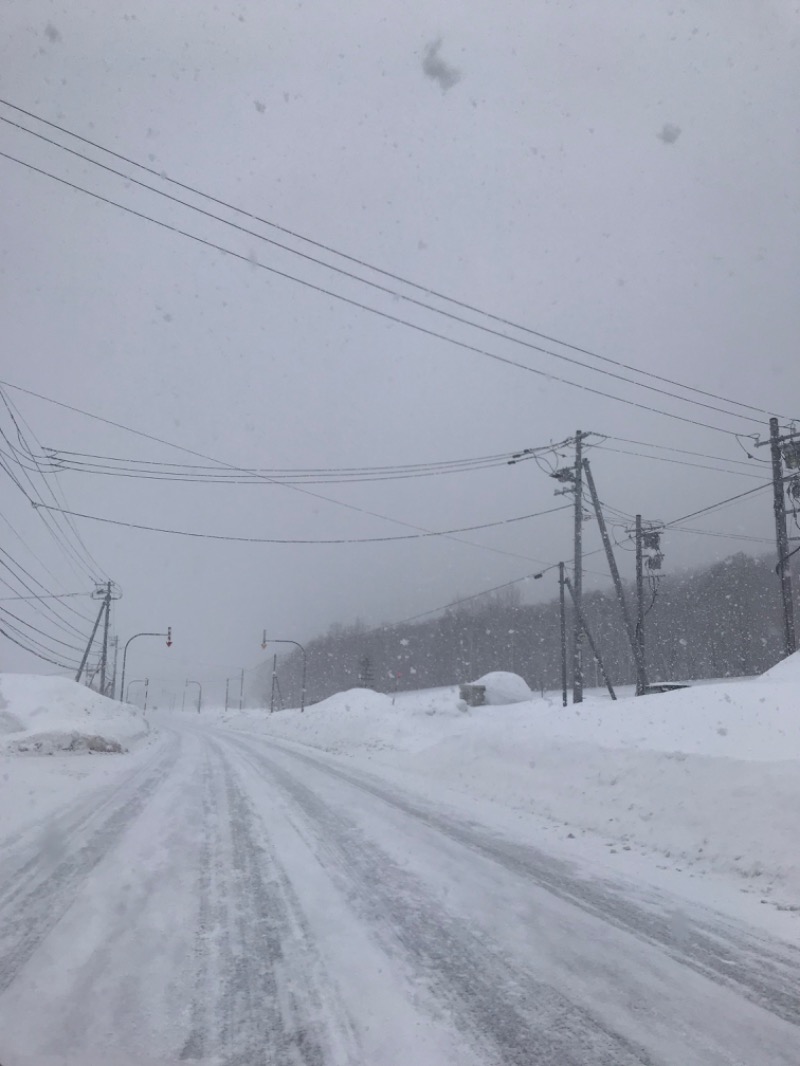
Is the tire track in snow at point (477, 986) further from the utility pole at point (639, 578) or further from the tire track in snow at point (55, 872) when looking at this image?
the utility pole at point (639, 578)

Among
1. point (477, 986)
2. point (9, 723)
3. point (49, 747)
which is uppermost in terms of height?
point (9, 723)

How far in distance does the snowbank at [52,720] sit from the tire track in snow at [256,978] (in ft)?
52.4

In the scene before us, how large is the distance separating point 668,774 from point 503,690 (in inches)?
1653

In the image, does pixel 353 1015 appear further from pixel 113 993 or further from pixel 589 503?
pixel 589 503

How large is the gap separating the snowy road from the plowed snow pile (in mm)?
1514

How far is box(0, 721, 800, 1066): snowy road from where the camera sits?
10.7 ft

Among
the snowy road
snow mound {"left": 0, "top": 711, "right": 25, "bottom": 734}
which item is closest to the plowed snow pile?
the snowy road

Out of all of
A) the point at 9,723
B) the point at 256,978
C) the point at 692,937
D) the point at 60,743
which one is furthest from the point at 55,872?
the point at 9,723

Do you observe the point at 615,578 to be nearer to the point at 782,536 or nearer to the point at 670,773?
the point at 782,536

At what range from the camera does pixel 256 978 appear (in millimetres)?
3943

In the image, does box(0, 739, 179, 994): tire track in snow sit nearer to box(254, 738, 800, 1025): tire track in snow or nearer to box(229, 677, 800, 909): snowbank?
box(254, 738, 800, 1025): tire track in snow

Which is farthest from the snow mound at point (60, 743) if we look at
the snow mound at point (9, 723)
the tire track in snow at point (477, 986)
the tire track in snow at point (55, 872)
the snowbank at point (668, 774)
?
the tire track in snow at point (477, 986)

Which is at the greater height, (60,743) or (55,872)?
(55,872)

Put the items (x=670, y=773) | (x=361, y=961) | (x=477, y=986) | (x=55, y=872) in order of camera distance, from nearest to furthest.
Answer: (x=477, y=986) < (x=361, y=961) < (x=55, y=872) < (x=670, y=773)
